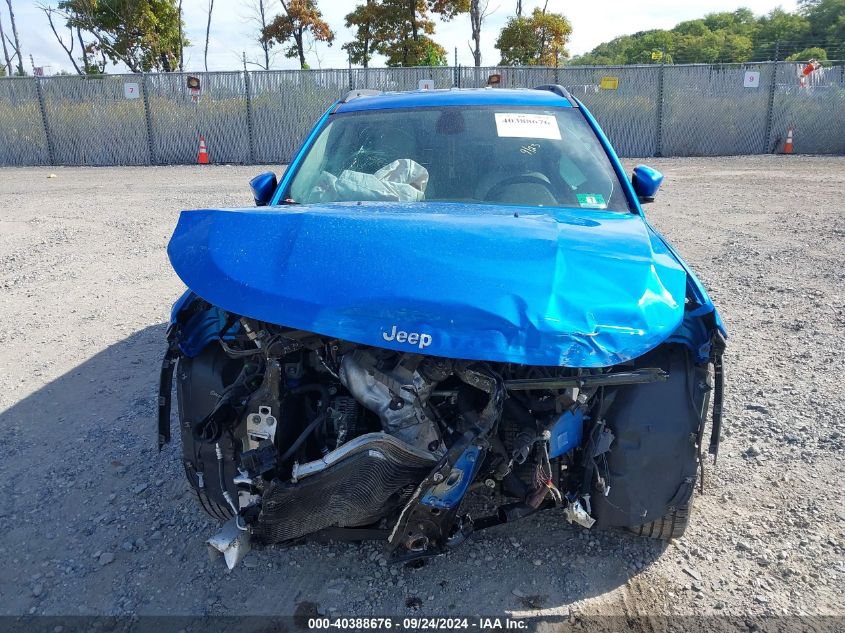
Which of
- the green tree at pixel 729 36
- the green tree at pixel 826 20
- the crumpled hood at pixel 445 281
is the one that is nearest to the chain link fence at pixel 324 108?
the crumpled hood at pixel 445 281

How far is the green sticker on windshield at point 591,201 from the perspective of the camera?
→ 3215 millimetres

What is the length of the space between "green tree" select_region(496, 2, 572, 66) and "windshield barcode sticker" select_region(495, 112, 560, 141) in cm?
2537

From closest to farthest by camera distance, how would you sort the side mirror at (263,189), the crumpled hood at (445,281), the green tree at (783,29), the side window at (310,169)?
the crumpled hood at (445,281) → the side window at (310,169) → the side mirror at (263,189) → the green tree at (783,29)

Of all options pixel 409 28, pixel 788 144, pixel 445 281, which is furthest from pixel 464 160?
pixel 409 28

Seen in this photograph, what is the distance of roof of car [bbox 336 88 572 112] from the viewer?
150 inches

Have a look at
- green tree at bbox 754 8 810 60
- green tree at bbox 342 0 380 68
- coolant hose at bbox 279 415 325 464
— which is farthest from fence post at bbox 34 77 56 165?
green tree at bbox 754 8 810 60

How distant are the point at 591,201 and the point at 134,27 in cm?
3166

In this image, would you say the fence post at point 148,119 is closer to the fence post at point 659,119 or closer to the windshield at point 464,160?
the fence post at point 659,119

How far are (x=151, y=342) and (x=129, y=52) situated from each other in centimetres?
3026

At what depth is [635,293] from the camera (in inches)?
82.7

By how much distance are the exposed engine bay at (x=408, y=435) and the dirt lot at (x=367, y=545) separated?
34cm

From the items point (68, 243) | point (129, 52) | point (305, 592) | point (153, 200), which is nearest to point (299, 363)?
Answer: point (305, 592)

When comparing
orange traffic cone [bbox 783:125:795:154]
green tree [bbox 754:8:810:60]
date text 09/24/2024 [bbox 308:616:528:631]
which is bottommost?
date text 09/24/2024 [bbox 308:616:528:631]

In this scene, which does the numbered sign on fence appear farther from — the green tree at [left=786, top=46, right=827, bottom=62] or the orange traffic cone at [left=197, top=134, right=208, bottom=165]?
the green tree at [left=786, top=46, right=827, bottom=62]
